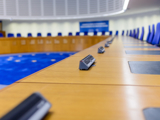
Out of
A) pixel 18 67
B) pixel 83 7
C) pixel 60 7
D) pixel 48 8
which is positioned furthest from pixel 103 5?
pixel 18 67

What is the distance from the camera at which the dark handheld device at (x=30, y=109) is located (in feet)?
1.30

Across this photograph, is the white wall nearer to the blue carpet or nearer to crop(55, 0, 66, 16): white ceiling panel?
crop(55, 0, 66, 16): white ceiling panel

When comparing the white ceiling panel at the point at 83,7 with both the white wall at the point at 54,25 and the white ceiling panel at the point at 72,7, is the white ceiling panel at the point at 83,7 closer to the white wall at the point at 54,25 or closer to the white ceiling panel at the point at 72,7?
the white ceiling panel at the point at 72,7

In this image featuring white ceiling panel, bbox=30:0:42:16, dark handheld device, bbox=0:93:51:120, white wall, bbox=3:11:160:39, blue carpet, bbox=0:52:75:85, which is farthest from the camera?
white wall, bbox=3:11:160:39

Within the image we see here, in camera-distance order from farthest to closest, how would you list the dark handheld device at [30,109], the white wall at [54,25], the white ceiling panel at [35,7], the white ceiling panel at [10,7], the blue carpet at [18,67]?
the white wall at [54,25] → the white ceiling panel at [35,7] → the white ceiling panel at [10,7] → the blue carpet at [18,67] → the dark handheld device at [30,109]

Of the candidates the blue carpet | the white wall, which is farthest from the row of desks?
the white wall

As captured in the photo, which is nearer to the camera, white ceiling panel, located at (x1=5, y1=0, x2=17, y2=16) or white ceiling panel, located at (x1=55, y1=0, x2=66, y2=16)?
white ceiling panel, located at (x1=5, y1=0, x2=17, y2=16)

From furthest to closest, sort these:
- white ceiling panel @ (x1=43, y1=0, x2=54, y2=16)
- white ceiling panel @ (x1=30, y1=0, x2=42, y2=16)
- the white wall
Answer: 1. the white wall
2. white ceiling panel @ (x1=43, y1=0, x2=54, y2=16)
3. white ceiling panel @ (x1=30, y1=0, x2=42, y2=16)

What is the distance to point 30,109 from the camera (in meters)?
0.45

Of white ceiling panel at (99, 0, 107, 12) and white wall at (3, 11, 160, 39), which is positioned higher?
white ceiling panel at (99, 0, 107, 12)

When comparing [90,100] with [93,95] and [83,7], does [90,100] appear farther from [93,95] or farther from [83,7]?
[83,7]

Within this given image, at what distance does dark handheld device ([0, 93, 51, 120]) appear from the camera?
15.6 inches

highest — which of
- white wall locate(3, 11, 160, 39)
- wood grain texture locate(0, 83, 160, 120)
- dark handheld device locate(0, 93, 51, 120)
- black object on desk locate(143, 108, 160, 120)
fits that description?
white wall locate(3, 11, 160, 39)

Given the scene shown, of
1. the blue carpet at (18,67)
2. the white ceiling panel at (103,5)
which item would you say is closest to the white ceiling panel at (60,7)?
the white ceiling panel at (103,5)
